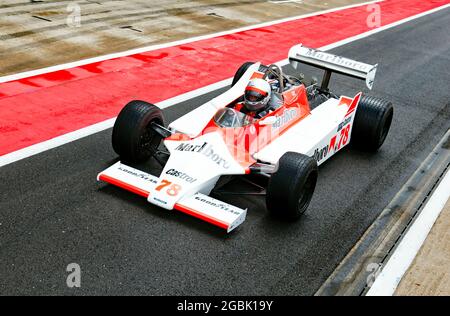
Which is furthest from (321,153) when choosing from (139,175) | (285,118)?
(139,175)

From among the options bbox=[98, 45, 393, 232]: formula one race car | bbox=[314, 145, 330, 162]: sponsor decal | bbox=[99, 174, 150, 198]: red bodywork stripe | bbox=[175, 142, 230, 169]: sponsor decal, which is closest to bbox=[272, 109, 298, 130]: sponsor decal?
bbox=[98, 45, 393, 232]: formula one race car

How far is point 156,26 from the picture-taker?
14422mm

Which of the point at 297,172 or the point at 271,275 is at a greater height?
the point at 297,172

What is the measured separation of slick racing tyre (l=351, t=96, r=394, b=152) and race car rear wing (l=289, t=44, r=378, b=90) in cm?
44

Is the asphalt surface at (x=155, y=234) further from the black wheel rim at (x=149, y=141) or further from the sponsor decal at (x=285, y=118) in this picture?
the sponsor decal at (x=285, y=118)

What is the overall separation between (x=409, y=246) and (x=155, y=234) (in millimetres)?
2821

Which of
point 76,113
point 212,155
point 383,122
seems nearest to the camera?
point 212,155

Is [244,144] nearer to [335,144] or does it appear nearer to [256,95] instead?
[256,95]

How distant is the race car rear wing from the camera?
8.95 meters

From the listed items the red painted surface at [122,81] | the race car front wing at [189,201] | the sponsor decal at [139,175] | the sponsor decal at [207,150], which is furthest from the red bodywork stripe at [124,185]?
the red painted surface at [122,81]

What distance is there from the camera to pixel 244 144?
7195 millimetres
